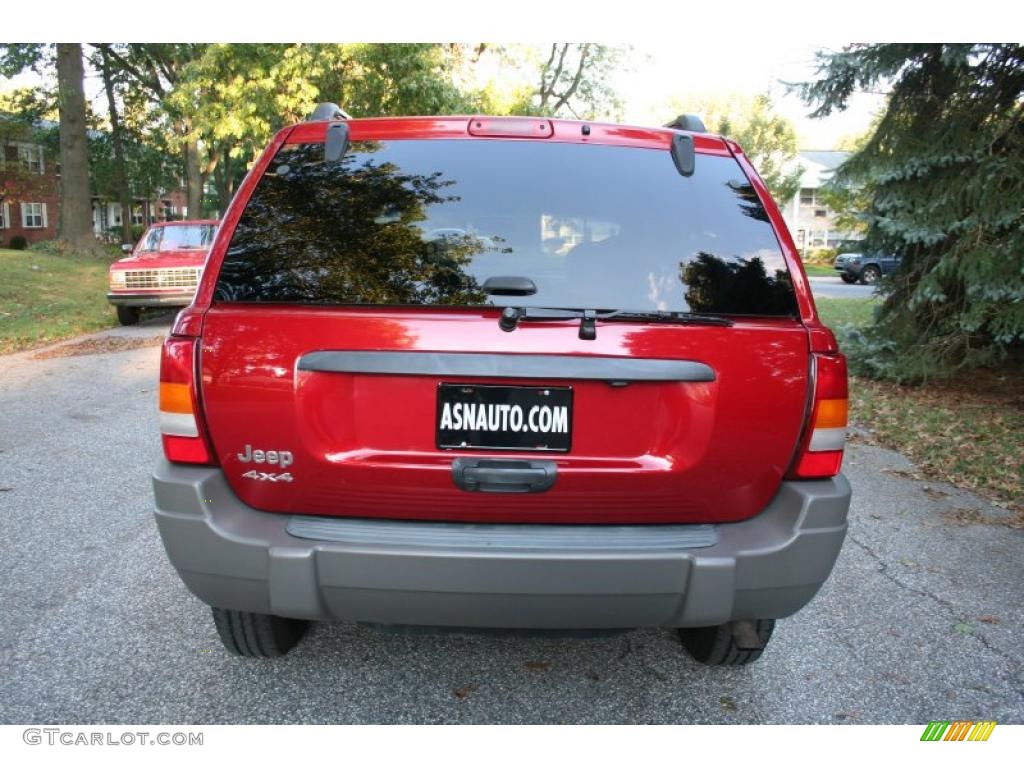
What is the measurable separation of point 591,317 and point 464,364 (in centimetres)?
40

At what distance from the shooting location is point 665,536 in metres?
2.31

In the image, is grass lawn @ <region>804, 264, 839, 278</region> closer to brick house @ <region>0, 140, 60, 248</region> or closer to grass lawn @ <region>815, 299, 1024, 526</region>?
grass lawn @ <region>815, 299, 1024, 526</region>

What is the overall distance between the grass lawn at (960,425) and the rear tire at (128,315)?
12.0 metres

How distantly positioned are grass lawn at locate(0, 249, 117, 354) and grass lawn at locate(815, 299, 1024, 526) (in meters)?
11.3

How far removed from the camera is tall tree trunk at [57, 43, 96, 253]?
21.6 metres

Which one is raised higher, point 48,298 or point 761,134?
point 761,134

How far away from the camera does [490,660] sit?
3043 millimetres

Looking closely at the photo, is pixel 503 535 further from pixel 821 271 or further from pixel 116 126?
pixel 821 271

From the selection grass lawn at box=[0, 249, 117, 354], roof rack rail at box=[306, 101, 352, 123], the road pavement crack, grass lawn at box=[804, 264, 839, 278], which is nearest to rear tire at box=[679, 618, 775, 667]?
the road pavement crack

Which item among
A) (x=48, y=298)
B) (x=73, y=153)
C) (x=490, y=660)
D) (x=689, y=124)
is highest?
(x=689, y=124)

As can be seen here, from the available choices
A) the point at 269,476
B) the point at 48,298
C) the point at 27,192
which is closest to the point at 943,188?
the point at 269,476

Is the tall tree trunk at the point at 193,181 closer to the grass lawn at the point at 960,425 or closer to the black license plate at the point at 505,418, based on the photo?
the grass lawn at the point at 960,425

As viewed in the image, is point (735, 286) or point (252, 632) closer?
point (735, 286)

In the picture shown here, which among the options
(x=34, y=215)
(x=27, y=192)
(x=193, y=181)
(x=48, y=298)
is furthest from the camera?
(x=34, y=215)
